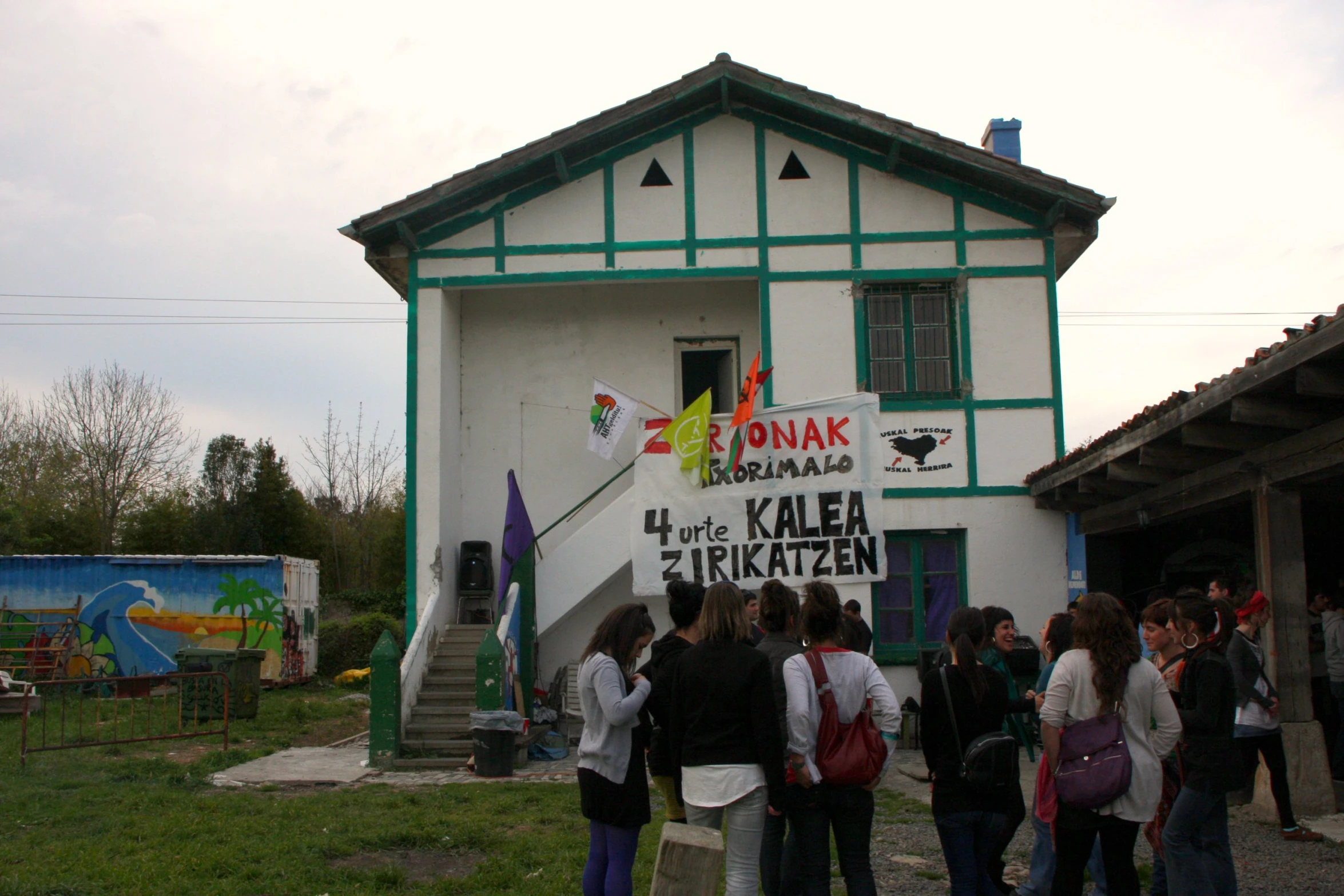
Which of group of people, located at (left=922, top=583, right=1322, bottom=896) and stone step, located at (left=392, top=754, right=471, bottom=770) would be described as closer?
group of people, located at (left=922, top=583, right=1322, bottom=896)

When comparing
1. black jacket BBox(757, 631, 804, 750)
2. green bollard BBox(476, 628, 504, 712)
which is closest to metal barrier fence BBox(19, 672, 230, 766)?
green bollard BBox(476, 628, 504, 712)

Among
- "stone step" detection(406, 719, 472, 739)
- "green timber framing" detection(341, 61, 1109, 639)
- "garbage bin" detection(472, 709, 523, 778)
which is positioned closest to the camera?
"garbage bin" detection(472, 709, 523, 778)

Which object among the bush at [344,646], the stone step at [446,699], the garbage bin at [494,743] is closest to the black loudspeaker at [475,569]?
the stone step at [446,699]

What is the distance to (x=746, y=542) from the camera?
13.5 m

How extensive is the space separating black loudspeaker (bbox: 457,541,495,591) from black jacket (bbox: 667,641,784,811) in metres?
10.1

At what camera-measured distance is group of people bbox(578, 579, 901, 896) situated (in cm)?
485

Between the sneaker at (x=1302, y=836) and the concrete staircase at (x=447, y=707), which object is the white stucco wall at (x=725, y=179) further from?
the sneaker at (x=1302, y=836)

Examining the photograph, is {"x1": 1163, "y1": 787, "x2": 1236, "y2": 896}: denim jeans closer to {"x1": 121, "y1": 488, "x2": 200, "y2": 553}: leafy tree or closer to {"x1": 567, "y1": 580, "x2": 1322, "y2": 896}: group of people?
{"x1": 567, "y1": 580, "x2": 1322, "y2": 896}: group of people

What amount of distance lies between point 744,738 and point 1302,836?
5.13 metres

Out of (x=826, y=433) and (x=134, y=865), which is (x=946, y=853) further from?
(x=826, y=433)

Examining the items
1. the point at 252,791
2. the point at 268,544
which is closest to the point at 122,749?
the point at 252,791

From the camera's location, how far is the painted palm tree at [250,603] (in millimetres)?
21391

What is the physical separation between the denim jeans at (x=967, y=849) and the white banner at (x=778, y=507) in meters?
8.20

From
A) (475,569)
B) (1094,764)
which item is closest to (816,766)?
(1094,764)
